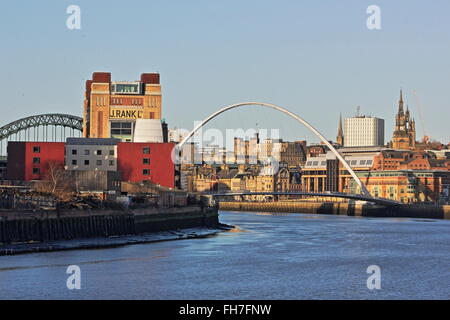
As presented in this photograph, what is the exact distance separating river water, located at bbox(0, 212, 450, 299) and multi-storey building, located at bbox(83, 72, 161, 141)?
74.4 meters

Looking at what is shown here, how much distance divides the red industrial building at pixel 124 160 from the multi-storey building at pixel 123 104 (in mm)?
34223

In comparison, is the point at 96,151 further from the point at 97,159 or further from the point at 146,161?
the point at 146,161

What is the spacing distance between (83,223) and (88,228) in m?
0.97

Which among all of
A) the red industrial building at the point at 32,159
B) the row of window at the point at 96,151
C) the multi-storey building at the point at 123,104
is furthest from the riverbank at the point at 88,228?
the multi-storey building at the point at 123,104

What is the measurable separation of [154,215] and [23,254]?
31648mm

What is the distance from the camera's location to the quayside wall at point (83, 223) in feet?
254

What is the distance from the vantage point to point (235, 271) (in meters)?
Result: 68.7

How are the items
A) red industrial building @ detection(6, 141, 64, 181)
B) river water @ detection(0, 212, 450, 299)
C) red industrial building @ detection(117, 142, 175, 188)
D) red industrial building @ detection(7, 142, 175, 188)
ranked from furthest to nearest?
red industrial building @ detection(117, 142, 175, 188) < red industrial building @ detection(7, 142, 175, 188) < red industrial building @ detection(6, 141, 64, 181) < river water @ detection(0, 212, 450, 299)

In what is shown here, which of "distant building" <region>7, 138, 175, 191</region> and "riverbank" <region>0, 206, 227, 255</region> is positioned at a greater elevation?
"distant building" <region>7, 138, 175, 191</region>

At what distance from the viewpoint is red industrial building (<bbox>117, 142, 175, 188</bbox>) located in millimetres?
131375

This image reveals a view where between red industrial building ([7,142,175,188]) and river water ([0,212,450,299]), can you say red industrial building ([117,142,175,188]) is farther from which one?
river water ([0,212,450,299])

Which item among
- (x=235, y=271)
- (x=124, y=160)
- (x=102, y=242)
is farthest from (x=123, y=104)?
(x=235, y=271)

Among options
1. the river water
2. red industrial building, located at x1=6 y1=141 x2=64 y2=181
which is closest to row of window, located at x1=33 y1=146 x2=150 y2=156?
red industrial building, located at x1=6 y1=141 x2=64 y2=181
